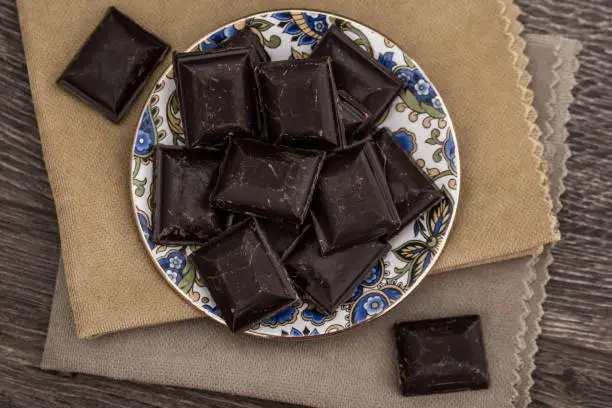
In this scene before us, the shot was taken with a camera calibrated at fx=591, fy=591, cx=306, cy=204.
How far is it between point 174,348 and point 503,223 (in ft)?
3.45

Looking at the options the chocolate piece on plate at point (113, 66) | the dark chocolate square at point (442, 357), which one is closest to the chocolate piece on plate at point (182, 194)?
the chocolate piece on plate at point (113, 66)

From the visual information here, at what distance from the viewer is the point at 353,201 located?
1.54 metres

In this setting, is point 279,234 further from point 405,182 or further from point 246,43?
point 246,43

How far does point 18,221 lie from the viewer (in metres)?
1.86

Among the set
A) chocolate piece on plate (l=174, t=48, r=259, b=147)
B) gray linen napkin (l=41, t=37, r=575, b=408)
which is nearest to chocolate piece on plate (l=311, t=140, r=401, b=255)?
chocolate piece on plate (l=174, t=48, r=259, b=147)

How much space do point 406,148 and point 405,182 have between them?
0.12 m

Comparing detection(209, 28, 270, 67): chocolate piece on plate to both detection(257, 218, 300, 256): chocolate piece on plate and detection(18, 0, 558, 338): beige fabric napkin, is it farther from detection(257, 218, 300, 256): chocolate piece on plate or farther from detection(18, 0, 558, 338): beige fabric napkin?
detection(257, 218, 300, 256): chocolate piece on plate

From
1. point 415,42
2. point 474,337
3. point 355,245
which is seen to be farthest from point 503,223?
point 415,42

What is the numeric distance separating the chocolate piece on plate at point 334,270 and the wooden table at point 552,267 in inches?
20.0

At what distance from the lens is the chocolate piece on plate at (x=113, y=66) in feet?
5.56

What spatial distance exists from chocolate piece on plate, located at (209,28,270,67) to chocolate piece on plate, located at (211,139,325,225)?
25 centimetres

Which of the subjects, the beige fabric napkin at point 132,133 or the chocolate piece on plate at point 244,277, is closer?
the chocolate piece on plate at point 244,277

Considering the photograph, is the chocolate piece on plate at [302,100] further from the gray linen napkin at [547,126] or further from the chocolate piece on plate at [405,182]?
the gray linen napkin at [547,126]

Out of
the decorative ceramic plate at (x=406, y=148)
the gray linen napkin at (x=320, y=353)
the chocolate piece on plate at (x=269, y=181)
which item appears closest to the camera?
the chocolate piece on plate at (x=269, y=181)
